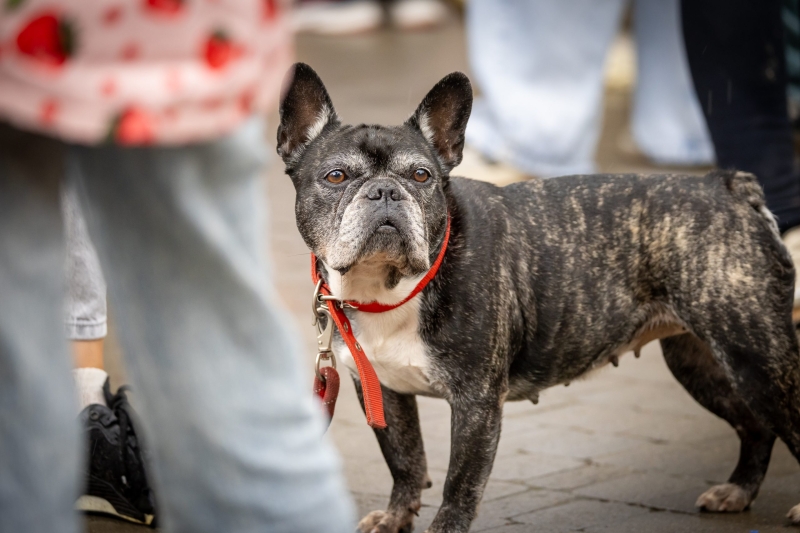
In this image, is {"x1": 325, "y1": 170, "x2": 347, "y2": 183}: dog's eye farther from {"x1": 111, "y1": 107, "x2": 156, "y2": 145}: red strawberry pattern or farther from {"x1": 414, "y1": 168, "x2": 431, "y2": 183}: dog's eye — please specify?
{"x1": 111, "y1": 107, "x2": 156, "y2": 145}: red strawberry pattern

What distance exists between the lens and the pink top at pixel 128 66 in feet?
4.41

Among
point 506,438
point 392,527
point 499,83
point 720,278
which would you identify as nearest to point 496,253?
point 720,278

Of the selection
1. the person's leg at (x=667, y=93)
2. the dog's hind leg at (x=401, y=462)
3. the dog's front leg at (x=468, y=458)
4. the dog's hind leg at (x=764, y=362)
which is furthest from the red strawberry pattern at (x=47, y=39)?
the person's leg at (x=667, y=93)

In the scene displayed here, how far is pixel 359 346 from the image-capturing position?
295 centimetres

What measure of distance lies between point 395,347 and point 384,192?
1.43ft

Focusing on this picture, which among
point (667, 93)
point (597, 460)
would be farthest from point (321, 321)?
point (667, 93)

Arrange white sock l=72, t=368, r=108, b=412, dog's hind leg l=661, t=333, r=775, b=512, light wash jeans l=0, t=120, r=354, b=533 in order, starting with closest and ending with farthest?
light wash jeans l=0, t=120, r=354, b=533 < white sock l=72, t=368, r=108, b=412 < dog's hind leg l=661, t=333, r=775, b=512

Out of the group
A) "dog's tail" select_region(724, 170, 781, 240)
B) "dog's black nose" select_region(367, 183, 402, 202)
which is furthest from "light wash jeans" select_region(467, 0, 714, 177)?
"dog's black nose" select_region(367, 183, 402, 202)

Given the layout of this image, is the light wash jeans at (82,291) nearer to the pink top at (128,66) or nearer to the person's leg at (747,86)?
the pink top at (128,66)

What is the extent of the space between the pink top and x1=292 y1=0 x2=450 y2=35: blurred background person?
11.9 m

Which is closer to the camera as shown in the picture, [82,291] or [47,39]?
[47,39]

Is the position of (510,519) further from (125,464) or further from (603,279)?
(125,464)

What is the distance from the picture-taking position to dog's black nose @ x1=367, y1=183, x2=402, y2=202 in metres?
2.88

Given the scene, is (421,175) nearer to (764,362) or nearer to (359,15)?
(764,362)
